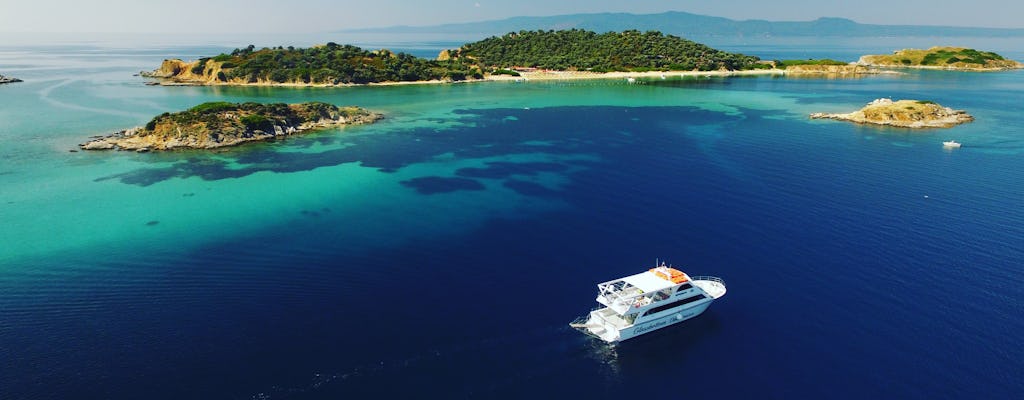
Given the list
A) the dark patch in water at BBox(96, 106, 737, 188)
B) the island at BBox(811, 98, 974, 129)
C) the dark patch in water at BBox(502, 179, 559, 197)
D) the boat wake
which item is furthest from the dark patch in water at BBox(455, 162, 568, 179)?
the island at BBox(811, 98, 974, 129)

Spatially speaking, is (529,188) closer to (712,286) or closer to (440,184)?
(440,184)

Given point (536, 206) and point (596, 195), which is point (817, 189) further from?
point (536, 206)

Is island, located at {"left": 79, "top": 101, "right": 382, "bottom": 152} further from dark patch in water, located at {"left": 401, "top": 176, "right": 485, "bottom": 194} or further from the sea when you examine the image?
dark patch in water, located at {"left": 401, "top": 176, "right": 485, "bottom": 194}

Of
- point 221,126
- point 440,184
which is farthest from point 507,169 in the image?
point 221,126

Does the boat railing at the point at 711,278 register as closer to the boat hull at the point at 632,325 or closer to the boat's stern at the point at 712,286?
the boat's stern at the point at 712,286

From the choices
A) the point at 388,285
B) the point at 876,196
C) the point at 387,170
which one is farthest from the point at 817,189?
the point at 387,170

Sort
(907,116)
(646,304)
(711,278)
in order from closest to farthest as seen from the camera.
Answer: (646,304)
(711,278)
(907,116)
